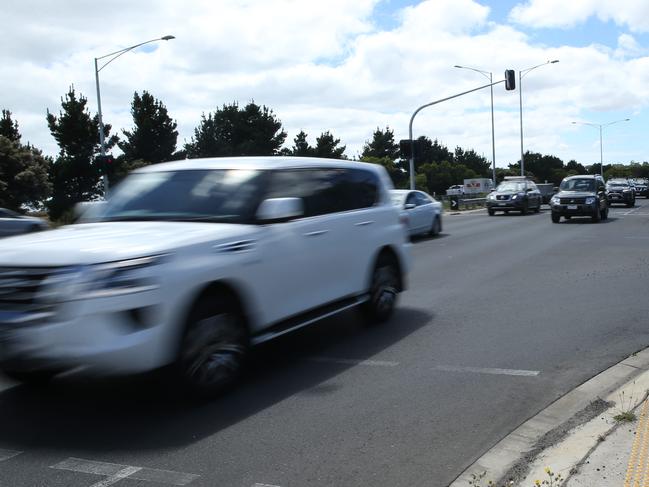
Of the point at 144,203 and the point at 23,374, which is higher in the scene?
the point at 144,203

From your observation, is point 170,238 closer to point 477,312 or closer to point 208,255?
point 208,255

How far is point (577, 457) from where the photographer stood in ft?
13.5

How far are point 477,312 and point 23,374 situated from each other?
17.7ft

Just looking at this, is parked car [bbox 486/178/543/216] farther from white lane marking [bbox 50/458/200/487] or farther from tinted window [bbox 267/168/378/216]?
white lane marking [bbox 50/458/200/487]

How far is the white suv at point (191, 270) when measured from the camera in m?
4.67

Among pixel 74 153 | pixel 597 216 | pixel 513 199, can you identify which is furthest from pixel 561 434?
pixel 74 153

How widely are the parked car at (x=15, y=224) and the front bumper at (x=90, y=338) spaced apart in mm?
14085

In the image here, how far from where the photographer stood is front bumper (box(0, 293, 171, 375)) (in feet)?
15.1

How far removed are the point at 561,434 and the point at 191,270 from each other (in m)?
2.76

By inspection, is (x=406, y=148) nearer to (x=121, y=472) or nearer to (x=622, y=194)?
(x=622, y=194)

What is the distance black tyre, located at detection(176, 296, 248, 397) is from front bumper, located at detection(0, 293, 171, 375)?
1.33 ft

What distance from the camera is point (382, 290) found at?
26.7 ft

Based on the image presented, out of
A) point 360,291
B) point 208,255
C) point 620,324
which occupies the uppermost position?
point 208,255

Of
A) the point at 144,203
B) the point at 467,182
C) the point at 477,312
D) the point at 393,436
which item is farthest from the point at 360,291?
the point at 467,182
